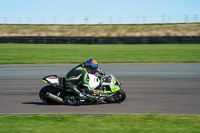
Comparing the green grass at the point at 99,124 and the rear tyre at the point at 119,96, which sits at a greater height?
the rear tyre at the point at 119,96

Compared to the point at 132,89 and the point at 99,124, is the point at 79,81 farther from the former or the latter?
the point at 132,89

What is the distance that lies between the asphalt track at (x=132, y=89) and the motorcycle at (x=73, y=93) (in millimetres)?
191

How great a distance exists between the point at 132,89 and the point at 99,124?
5446 millimetres

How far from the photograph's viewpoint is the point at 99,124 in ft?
24.6

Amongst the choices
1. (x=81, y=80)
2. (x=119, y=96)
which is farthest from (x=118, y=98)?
(x=81, y=80)

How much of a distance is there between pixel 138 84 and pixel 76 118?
6285 mm

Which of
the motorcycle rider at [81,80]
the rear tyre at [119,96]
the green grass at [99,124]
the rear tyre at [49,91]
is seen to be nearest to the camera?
the green grass at [99,124]

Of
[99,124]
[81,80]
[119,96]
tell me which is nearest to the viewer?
[99,124]

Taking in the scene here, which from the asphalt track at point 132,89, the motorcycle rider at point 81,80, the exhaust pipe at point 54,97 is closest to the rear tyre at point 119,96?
the asphalt track at point 132,89

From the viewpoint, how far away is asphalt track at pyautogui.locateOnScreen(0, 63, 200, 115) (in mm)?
9375

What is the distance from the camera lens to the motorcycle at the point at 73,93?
387 inches

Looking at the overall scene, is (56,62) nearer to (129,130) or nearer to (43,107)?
(43,107)

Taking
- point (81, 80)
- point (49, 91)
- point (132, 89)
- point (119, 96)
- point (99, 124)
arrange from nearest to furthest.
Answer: point (99, 124)
point (81, 80)
point (49, 91)
point (119, 96)
point (132, 89)

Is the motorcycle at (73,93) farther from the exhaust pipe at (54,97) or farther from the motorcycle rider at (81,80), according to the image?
the motorcycle rider at (81,80)
